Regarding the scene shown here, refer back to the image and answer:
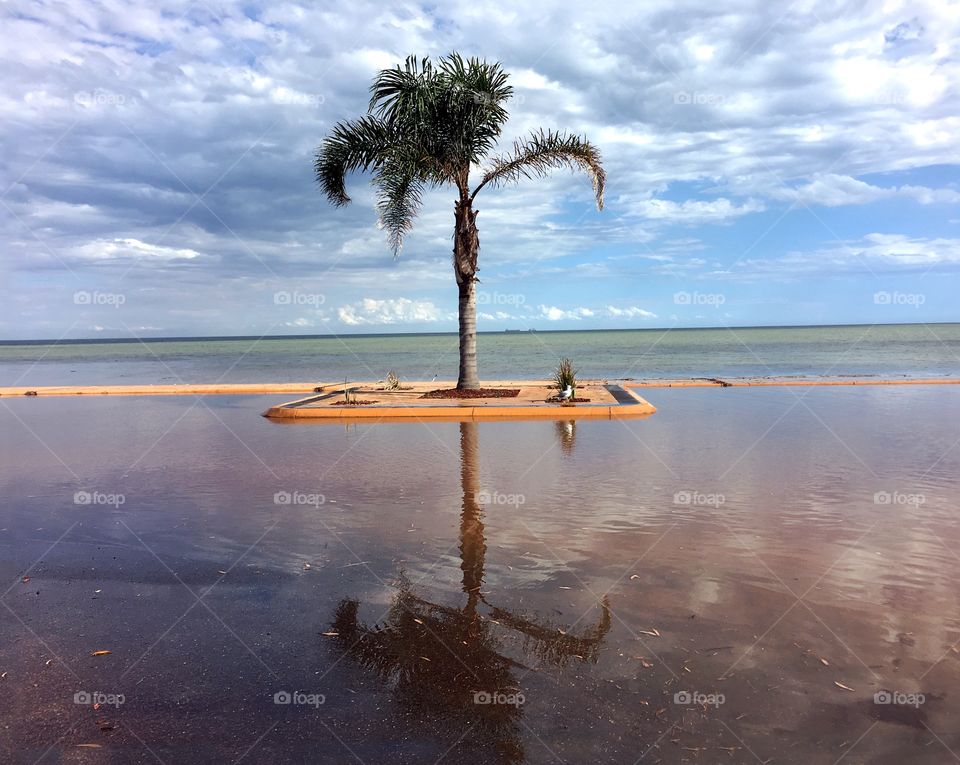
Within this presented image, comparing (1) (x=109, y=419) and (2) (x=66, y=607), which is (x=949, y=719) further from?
(1) (x=109, y=419)

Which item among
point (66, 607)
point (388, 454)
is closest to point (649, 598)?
point (66, 607)

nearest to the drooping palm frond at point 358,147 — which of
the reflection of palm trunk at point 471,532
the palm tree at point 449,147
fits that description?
the palm tree at point 449,147

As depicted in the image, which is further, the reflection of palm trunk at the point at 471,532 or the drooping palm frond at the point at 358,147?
the drooping palm frond at the point at 358,147

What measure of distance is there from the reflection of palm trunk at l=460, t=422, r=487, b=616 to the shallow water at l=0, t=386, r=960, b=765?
0.14 ft

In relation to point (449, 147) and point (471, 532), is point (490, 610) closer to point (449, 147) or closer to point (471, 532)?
point (471, 532)

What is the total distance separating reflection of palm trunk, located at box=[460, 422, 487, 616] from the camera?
18.2ft

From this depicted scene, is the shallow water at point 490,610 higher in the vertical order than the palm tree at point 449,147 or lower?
lower

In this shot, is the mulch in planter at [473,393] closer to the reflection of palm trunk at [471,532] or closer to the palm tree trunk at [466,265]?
the palm tree trunk at [466,265]

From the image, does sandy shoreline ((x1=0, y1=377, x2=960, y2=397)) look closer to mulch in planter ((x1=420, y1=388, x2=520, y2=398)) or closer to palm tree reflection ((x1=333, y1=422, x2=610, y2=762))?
mulch in planter ((x1=420, y1=388, x2=520, y2=398))

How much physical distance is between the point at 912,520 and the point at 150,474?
9.75 metres

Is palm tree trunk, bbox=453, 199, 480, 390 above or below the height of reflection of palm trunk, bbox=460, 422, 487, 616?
above

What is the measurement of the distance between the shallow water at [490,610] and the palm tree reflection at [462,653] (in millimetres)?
20

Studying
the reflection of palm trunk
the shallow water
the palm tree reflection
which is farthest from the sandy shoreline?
the palm tree reflection

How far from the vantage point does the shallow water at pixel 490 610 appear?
11.9 feet
